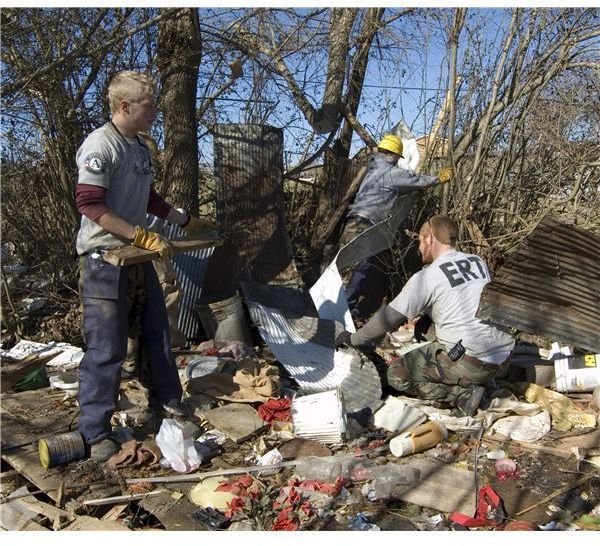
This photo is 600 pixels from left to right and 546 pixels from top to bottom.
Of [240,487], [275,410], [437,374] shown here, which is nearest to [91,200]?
[240,487]

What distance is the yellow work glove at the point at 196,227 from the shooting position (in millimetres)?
4262

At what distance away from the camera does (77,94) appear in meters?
6.02

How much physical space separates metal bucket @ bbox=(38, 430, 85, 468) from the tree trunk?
322cm

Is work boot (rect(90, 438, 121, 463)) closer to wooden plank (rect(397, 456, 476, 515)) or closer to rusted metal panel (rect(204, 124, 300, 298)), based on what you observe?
wooden plank (rect(397, 456, 476, 515))

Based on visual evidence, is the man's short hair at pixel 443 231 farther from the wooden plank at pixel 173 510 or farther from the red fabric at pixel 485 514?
the wooden plank at pixel 173 510

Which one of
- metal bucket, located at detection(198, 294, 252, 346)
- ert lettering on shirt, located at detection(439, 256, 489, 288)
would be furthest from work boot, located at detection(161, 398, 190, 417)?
ert lettering on shirt, located at detection(439, 256, 489, 288)

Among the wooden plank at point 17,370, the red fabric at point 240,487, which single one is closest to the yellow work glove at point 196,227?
the wooden plank at point 17,370

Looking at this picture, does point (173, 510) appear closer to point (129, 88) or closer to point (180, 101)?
point (129, 88)

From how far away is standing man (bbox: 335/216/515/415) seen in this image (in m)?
4.17

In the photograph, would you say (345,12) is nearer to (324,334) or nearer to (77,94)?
(77,94)

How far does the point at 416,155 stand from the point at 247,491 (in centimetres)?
475

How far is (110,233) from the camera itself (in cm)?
348

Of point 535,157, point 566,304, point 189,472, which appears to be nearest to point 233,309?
point 189,472

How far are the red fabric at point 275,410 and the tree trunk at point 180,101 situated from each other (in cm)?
272
